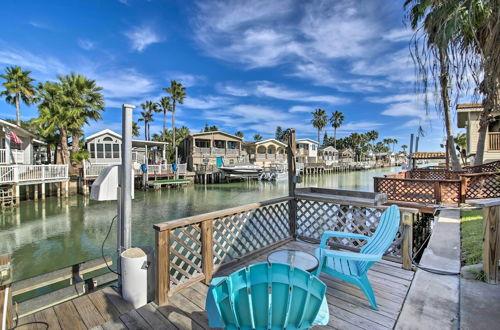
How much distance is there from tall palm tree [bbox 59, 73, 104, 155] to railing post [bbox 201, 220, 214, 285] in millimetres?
18919

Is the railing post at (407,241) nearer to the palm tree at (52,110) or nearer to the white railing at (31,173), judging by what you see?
the white railing at (31,173)

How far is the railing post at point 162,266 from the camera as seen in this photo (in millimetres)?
2383

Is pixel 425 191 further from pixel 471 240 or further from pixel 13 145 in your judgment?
pixel 13 145

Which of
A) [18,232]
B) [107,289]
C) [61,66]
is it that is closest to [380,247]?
[107,289]

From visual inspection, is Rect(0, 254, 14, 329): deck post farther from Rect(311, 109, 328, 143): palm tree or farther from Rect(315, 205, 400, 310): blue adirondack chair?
Rect(311, 109, 328, 143): palm tree

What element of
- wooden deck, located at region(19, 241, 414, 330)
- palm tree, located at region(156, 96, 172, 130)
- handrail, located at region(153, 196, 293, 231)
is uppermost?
palm tree, located at region(156, 96, 172, 130)

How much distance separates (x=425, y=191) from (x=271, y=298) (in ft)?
28.2

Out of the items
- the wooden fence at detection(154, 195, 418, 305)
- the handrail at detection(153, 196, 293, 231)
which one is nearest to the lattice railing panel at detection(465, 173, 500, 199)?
the wooden fence at detection(154, 195, 418, 305)

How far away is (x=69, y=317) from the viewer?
2227 millimetres

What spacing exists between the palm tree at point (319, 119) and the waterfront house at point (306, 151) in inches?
535

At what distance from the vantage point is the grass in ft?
11.6

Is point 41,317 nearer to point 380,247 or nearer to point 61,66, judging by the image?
point 380,247

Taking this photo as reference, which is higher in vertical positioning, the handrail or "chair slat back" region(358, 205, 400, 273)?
the handrail

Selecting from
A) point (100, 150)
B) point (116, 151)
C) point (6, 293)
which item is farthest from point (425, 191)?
point (100, 150)
